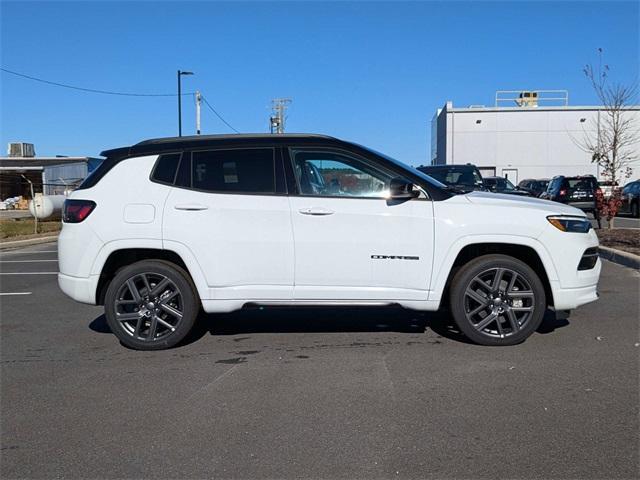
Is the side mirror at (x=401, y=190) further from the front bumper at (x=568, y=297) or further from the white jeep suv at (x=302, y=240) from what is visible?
the front bumper at (x=568, y=297)

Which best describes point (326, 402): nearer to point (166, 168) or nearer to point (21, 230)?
point (166, 168)

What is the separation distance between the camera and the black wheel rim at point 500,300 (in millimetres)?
5316

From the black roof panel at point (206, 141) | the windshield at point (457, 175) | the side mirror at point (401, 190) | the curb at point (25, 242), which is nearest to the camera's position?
the side mirror at point (401, 190)

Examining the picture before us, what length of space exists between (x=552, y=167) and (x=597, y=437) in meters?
43.8

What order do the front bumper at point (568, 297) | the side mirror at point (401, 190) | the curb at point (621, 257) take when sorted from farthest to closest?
the curb at point (621, 257), the front bumper at point (568, 297), the side mirror at point (401, 190)

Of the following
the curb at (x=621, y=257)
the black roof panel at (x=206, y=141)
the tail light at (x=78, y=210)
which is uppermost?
the black roof panel at (x=206, y=141)

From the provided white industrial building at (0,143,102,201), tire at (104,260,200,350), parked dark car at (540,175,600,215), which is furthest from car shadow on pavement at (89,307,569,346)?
white industrial building at (0,143,102,201)

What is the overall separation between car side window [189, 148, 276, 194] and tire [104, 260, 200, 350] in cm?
86

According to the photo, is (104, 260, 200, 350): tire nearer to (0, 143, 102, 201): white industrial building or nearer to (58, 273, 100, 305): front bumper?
(58, 273, 100, 305): front bumper

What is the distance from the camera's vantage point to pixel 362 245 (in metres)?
5.21

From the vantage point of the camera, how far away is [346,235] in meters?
5.22

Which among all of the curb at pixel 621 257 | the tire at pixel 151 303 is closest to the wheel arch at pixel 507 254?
the tire at pixel 151 303

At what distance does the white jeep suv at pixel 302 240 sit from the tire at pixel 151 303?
0.04ft

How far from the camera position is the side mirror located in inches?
204
